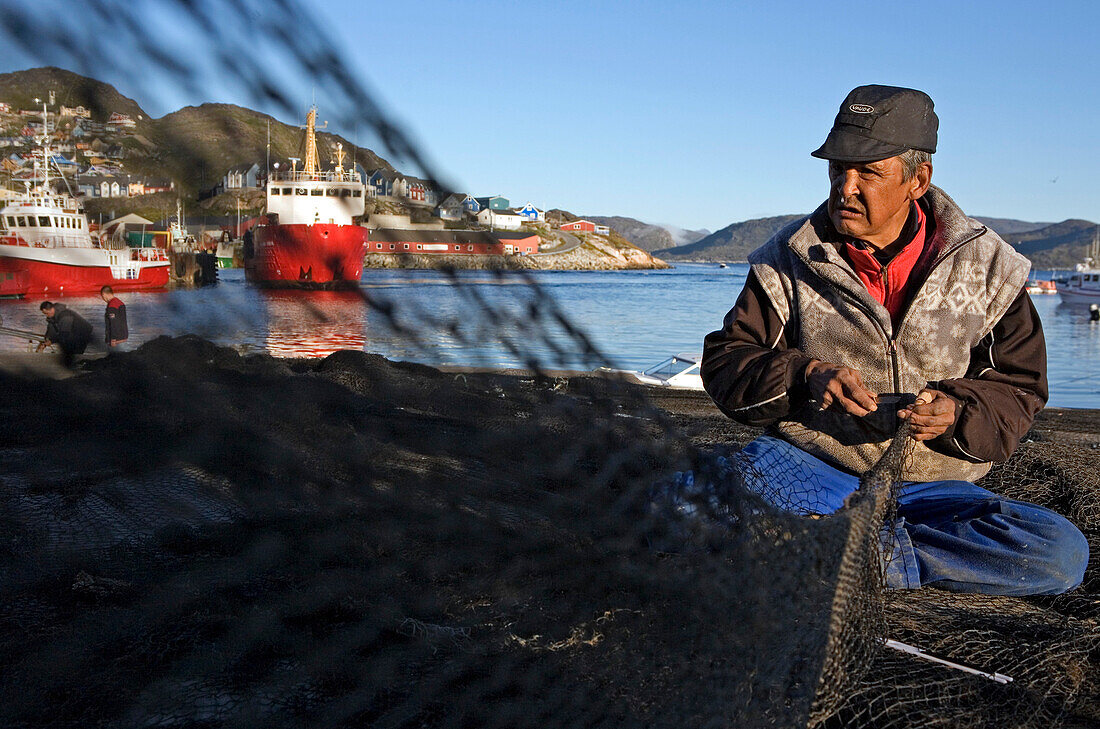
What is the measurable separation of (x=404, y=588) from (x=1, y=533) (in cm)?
107

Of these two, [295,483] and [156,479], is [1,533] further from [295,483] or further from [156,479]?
[295,483]

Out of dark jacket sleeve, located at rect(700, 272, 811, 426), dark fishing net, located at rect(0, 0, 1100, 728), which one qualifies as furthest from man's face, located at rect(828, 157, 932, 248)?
dark fishing net, located at rect(0, 0, 1100, 728)

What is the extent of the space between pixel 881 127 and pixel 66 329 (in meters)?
2.26

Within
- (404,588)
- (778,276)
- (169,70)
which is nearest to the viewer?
(169,70)

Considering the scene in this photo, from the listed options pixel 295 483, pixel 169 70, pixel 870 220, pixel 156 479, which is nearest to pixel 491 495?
pixel 295 483

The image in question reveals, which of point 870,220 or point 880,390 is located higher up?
point 870,220

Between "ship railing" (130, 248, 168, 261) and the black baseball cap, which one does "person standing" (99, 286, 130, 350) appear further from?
the black baseball cap

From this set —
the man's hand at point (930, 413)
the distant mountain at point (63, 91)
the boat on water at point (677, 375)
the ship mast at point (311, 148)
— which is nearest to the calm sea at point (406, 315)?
the ship mast at point (311, 148)

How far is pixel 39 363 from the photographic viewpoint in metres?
2.78

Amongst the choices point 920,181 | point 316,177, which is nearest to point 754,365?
point 920,181

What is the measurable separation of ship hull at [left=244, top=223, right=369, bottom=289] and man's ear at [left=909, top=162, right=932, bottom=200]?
1.56 m

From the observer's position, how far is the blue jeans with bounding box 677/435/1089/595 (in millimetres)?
2400

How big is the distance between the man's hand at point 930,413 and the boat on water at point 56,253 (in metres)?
1.84

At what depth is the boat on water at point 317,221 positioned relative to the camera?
67.5 inches
